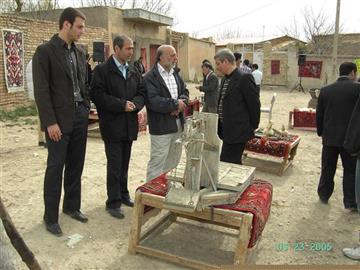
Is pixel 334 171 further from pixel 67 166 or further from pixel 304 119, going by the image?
pixel 304 119

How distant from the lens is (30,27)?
12.1 metres

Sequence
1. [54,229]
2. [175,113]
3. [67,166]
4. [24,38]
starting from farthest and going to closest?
[24,38]
[175,113]
[67,166]
[54,229]

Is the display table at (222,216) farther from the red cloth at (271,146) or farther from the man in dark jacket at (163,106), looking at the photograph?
the red cloth at (271,146)

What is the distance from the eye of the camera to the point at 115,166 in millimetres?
A: 4293

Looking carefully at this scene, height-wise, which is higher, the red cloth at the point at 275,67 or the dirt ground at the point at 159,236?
the red cloth at the point at 275,67

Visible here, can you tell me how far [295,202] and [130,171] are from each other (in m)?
2.38

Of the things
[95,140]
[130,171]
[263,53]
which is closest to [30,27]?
[95,140]

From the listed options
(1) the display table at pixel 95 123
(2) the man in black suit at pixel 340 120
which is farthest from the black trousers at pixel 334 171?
(1) the display table at pixel 95 123

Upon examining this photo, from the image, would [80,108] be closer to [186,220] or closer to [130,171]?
[186,220]

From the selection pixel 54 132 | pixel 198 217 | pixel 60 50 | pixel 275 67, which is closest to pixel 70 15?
pixel 60 50

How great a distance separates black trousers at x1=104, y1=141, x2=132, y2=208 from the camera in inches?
168

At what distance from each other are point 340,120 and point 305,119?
5.27 meters

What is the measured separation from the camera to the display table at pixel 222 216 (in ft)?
10.3

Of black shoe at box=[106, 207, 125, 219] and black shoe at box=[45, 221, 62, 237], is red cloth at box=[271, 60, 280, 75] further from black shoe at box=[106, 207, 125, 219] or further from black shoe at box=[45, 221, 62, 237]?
black shoe at box=[45, 221, 62, 237]
